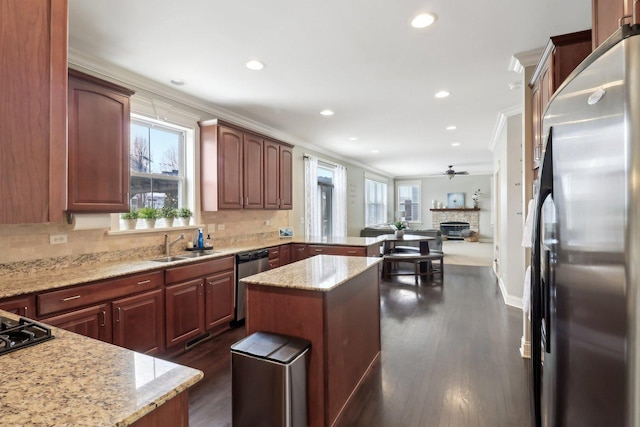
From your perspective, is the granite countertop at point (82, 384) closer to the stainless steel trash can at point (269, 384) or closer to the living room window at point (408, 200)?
the stainless steel trash can at point (269, 384)

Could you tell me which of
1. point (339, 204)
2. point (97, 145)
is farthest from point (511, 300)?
point (97, 145)

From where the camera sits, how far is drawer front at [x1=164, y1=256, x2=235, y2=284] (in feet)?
9.57

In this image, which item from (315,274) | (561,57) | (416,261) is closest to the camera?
(561,57)

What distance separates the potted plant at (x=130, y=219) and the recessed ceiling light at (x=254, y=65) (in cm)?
182

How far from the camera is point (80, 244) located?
2.79 meters

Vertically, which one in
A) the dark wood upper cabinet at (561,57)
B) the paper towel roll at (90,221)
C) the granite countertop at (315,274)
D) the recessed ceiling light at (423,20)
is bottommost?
the granite countertop at (315,274)

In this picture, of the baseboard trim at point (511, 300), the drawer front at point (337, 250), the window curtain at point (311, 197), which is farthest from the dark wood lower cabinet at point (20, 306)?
the baseboard trim at point (511, 300)

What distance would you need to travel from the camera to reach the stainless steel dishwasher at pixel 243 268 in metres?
3.70

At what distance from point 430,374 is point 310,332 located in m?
1.30

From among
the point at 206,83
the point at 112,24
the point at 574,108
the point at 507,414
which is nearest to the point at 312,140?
the point at 206,83

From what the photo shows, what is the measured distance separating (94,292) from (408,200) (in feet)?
40.7

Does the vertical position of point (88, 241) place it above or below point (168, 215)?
below

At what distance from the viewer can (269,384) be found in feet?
5.60

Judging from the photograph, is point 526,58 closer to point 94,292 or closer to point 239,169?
point 239,169
